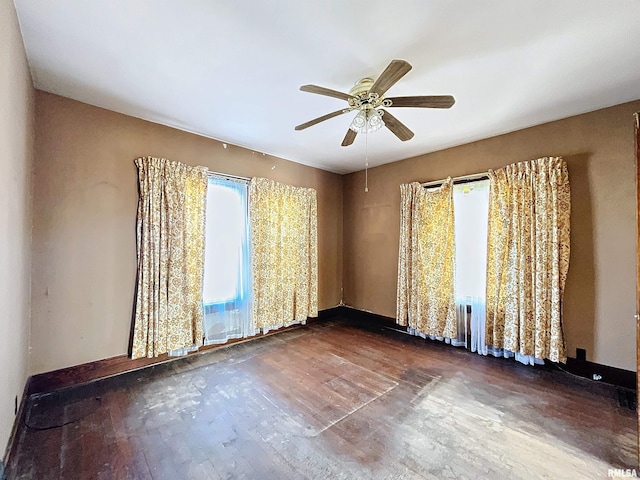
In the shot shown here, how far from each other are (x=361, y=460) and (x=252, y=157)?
145 inches

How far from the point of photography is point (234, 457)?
171 centimetres

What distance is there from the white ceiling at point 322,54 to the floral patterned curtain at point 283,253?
4.35 ft

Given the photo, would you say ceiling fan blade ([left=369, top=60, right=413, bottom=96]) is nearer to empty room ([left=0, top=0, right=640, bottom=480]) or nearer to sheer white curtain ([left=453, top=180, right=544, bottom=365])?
empty room ([left=0, top=0, right=640, bottom=480])

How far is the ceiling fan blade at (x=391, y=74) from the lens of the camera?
154 cm

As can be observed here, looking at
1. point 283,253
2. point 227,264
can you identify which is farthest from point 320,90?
point 283,253

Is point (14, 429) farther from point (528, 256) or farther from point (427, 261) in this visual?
point (528, 256)

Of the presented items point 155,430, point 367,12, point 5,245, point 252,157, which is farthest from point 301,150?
point 155,430

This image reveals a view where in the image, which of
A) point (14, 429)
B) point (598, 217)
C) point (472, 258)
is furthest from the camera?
point (472, 258)

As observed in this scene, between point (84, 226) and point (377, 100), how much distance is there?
301cm

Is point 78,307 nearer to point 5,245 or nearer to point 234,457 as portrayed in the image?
point 5,245

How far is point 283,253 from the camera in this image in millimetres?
4125

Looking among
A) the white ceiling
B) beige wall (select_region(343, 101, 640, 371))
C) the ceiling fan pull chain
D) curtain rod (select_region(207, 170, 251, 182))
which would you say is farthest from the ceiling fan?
curtain rod (select_region(207, 170, 251, 182))

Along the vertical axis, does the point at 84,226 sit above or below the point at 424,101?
below

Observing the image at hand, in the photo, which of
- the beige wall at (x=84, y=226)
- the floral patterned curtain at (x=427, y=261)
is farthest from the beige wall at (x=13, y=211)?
the floral patterned curtain at (x=427, y=261)
